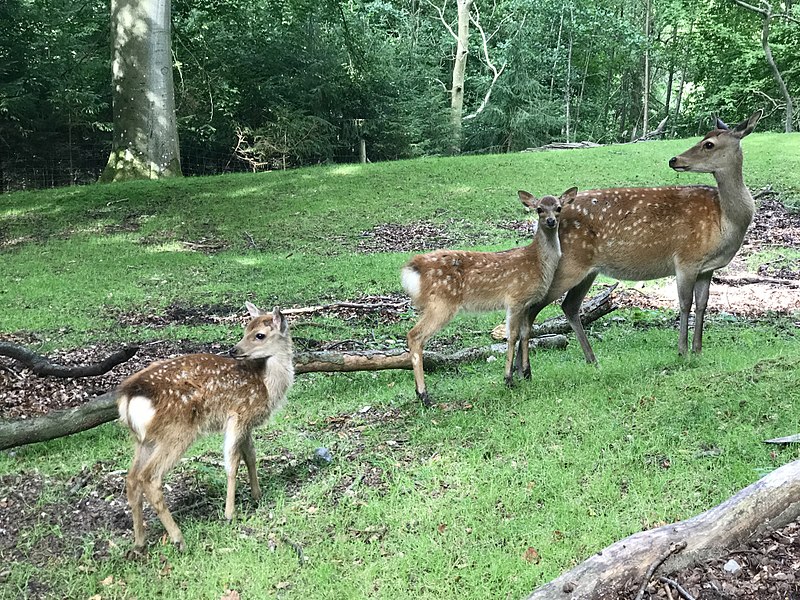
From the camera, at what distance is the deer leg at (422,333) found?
5.48m

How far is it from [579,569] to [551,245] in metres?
3.36

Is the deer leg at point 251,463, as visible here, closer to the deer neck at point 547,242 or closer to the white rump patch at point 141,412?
the white rump patch at point 141,412

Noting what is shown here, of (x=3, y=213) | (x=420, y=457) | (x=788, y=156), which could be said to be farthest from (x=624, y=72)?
(x=420, y=457)

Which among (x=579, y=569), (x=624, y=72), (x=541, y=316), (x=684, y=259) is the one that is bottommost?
(x=541, y=316)

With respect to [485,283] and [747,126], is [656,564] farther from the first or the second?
[747,126]

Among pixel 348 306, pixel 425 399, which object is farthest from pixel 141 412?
pixel 348 306

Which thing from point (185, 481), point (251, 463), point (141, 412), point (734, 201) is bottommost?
point (185, 481)

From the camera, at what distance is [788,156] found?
16.0 meters

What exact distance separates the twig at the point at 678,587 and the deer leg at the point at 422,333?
2.80m

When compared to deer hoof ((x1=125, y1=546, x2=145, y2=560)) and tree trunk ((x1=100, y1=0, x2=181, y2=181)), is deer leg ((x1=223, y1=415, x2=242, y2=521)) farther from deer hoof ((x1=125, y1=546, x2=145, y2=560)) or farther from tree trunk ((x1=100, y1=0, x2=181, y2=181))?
tree trunk ((x1=100, y1=0, x2=181, y2=181))

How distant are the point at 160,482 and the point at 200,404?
456 millimetres

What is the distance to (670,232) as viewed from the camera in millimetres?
6105

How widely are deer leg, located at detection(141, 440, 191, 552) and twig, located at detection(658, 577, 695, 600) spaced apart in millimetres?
2316

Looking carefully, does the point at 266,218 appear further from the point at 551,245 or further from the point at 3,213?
the point at 551,245
